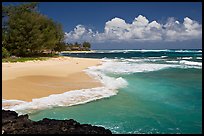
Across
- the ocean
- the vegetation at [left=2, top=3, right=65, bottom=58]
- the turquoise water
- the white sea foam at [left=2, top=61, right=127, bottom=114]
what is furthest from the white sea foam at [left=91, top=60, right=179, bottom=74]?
the vegetation at [left=2, top=3, right=65, bottom=58]

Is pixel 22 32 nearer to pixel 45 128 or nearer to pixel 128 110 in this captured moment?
pixel 128 110

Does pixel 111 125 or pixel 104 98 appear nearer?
pixel 111 125

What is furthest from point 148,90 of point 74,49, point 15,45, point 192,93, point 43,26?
point 74,49

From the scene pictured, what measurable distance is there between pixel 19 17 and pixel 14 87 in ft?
88.2

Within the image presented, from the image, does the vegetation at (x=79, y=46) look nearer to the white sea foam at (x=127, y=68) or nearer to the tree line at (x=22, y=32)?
the tree line at (x=22, y=32)

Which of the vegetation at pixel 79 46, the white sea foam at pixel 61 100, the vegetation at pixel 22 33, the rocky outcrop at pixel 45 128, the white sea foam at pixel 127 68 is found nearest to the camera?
the rocky outcrop at pixel 45 128

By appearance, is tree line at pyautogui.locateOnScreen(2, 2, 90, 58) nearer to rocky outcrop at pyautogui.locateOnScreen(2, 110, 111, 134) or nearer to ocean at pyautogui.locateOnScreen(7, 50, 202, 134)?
ocean at pyautogui.locateOnScreen(7, 50, 202, 134)

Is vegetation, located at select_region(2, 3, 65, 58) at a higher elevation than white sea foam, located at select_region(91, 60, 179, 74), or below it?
higher

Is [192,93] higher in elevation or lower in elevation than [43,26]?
lower

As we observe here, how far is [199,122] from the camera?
24.5ft

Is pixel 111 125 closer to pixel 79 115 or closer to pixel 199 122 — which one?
pixel 79 115

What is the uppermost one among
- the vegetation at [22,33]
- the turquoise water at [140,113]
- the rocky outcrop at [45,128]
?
the vegetation at [22,33]

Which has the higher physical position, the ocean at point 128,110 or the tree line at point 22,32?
the tree line at point 22,32

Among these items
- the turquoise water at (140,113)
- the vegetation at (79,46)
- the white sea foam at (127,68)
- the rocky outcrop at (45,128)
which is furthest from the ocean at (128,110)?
the vegetation at (79,46)
